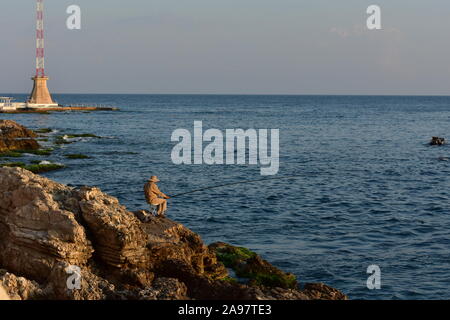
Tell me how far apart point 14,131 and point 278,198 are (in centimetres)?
3285

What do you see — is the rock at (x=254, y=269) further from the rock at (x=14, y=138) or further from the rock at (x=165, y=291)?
the rock at (x=14, y=138)

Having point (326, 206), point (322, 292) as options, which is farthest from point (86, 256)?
point (326, 206)

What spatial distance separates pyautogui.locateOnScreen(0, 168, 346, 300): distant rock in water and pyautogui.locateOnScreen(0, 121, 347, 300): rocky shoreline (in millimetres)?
21

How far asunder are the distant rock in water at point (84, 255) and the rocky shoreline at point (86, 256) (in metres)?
0.02

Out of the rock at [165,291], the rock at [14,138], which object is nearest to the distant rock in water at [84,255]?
the rock at [165,291]

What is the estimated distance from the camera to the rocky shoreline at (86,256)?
465 inches

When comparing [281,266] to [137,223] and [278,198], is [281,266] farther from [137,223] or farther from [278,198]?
[278,198]

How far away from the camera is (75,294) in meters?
11.5

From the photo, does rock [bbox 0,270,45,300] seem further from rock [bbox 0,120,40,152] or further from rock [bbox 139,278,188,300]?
rock [bbox 0,120,40,152]

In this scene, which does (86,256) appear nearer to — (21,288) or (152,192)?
(21,288)

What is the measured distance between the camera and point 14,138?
51.3 metres

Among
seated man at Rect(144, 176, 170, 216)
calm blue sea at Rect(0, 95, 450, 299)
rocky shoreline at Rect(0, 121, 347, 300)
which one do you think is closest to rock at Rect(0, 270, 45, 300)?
rocky shoreline at Rect(0, 121, 347, 300)

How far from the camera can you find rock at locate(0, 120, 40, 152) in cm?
4887
